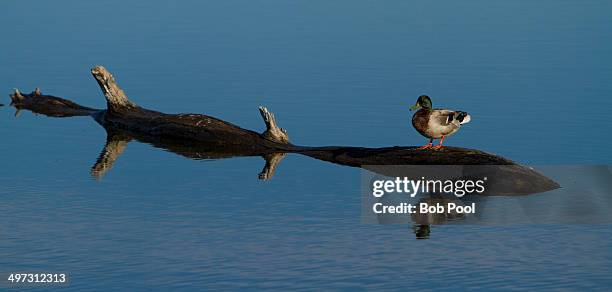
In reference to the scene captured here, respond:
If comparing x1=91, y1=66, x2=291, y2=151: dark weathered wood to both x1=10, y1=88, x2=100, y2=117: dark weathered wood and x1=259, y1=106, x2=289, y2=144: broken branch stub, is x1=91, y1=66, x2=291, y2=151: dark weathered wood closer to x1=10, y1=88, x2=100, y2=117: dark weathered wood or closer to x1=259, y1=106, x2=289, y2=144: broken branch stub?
x1=259, y1=106, x2=289, y2=144: broken branch stub

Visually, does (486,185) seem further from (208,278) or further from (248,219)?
(208,278)

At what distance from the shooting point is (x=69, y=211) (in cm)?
3300

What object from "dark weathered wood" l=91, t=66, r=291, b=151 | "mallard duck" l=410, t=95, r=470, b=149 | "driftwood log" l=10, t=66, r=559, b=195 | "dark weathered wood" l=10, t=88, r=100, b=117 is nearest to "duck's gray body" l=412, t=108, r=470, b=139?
"mallard duck" l=410, t=95, r=470, b=149

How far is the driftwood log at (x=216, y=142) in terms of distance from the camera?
35031mm

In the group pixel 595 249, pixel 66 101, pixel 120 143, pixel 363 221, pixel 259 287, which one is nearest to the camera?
pixel 259 287

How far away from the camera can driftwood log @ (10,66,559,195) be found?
35031mm

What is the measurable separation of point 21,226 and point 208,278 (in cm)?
615

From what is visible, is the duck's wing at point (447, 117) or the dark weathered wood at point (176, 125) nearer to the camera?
the duck's wing at point (447, 117)

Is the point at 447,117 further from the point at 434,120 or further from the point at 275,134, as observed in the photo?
the point at 275,134

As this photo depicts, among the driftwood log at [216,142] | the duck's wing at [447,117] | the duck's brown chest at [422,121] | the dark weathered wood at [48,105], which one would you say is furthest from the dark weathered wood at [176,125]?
the duck's wing at [447,117]

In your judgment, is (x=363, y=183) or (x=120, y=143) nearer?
(x=363, y=183)

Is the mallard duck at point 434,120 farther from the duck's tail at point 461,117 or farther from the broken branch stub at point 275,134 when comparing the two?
the broken branch stub at point 275,134

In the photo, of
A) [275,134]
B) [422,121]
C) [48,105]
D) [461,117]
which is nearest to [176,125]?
[275,134]

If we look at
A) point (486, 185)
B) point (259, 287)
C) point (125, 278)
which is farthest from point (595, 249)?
point (125, 278)
